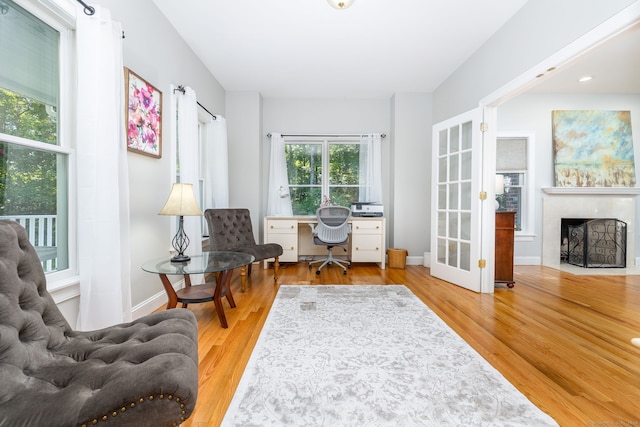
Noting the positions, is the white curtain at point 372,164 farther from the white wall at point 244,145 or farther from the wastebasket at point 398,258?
the white wall at point 244,145

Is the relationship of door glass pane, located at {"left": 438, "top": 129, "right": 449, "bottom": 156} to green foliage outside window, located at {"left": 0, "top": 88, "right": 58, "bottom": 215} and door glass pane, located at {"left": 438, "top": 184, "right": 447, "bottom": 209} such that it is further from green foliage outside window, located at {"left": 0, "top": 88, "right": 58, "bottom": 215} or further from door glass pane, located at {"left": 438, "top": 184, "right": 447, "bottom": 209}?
green foliage outside window, located at {"left": 0, "top": 88, "right": 58, "bottom": 215}

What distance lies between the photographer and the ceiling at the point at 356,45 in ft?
8.54

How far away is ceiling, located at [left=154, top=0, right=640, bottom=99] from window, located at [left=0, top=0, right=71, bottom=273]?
125 cm

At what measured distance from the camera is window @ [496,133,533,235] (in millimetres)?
4617

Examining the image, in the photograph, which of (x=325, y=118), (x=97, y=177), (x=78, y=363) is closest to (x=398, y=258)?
(x=325, y=118)

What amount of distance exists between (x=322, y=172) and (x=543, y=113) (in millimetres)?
3540

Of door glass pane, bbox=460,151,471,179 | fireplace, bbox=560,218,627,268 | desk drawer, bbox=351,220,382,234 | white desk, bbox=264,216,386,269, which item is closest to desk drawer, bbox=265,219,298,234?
white desk, bbox=264,216,386,269

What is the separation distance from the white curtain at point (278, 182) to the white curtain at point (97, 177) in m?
2.91

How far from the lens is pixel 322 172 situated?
4.96 m

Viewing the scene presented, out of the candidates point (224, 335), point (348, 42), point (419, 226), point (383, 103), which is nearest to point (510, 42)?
point (348, 42)

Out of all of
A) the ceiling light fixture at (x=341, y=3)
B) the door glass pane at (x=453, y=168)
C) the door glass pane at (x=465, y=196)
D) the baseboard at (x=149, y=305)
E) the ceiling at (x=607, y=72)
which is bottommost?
the baseboard at (x=149, y=305)

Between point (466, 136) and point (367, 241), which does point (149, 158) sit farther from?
point (466, 136)

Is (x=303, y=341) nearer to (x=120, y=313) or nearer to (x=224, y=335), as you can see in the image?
(x=224, y=335)

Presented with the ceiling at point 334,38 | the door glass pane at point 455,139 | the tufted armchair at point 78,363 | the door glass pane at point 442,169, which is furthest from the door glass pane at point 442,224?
the tufted armchair at point 78,363
